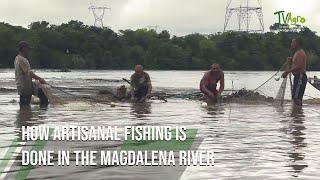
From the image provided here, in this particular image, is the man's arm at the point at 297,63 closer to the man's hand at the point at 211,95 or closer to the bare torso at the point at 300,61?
the bare torso at the point at 300,61

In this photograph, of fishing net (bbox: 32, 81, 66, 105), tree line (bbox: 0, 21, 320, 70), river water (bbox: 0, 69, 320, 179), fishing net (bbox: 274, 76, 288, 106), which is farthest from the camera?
tree line (bbox: 0, 21, 320, 70)

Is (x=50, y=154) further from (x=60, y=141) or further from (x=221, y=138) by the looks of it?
(x=221, y=138)

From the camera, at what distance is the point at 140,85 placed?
21984 millimetres

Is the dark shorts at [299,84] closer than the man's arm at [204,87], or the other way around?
the dark shorts at [299,84]

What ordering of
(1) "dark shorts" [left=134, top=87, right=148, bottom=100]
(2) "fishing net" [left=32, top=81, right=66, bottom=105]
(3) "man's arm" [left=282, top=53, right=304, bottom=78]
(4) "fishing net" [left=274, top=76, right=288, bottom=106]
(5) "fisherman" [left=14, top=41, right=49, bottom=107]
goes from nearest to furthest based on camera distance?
1. (5) "fisherman" [left=14, top=41, right=49, bottom=107]
2. (2) "fishing net" [left=32, top=81, right=66, bottom=105]
3. (3) "man's arm" [left=282, top=53, right=304, bottom=78]
4. (4) "fishing net" [left=274, top=76, right=288, bottom=106]
5. (1) "dark shorts" [left=134, top=87, right=148, bottom=100]

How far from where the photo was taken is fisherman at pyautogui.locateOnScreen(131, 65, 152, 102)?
21719 mm

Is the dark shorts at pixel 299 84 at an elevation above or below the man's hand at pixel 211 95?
above

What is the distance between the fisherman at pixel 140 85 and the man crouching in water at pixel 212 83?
6.55ft

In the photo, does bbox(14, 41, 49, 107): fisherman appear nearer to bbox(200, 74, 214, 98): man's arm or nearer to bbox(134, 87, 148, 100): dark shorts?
bbox(134, 87, 148, 100): dark shorts

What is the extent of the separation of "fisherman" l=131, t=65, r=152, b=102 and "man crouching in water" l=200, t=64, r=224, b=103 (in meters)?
2.00

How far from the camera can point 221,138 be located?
33.5 ft

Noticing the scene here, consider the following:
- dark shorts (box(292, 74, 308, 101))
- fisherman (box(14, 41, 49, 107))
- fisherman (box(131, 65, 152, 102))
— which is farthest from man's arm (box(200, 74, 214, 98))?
fisherman (box(14, 41, 49, 107))

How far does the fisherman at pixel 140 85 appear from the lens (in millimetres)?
21719

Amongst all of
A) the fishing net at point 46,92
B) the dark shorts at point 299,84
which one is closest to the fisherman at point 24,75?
the fishing net at point 46,92
